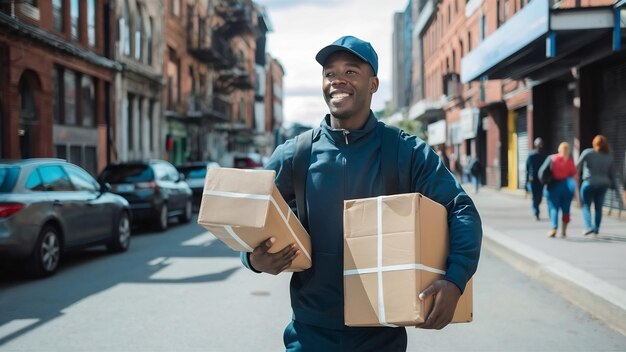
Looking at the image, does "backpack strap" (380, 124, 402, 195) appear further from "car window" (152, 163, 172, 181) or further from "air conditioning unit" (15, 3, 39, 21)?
"air conditioning unit" (15, 3, 39, 21)

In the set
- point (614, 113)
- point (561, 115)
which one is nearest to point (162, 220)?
point (614, 113)

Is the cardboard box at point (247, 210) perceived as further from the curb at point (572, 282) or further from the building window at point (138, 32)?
the building window at point (138, 32)

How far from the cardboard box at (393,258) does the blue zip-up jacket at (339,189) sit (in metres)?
0.15

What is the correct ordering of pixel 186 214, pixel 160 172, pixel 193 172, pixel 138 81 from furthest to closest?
pixel 138 81, pixel 193 172, pixel 186 214, pixel 160 172

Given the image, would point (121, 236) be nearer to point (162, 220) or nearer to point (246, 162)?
point (162, 220)

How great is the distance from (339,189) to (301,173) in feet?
0.64

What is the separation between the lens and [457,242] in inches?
89.0

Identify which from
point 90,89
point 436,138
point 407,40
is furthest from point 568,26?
point 407,40

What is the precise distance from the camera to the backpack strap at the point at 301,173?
2562mm

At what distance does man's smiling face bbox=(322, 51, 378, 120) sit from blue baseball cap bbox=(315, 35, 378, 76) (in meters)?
0.03

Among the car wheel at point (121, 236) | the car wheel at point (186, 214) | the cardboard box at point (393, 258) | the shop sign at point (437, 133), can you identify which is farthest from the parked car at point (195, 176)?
the shop sign at point (437, 133)

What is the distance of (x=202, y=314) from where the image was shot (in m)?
6.12

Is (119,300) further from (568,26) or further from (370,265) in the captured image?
(568,26)

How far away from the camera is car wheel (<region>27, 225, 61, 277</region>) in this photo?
8.13m
